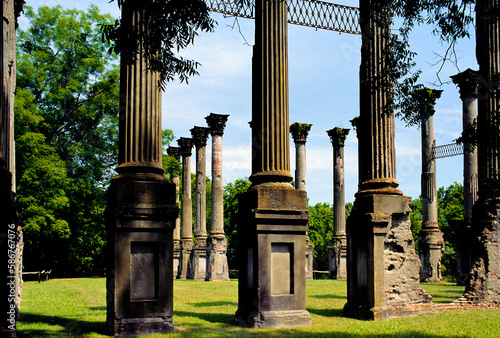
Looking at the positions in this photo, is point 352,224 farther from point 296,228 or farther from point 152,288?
point 152,288

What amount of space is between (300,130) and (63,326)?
94.5 ft

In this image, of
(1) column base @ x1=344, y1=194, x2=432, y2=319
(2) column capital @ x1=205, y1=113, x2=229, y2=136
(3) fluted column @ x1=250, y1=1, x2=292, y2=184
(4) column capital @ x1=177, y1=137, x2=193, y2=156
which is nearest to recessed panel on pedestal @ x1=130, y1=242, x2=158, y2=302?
(3) fluted column @ x1=250, y1=1, x2=292, y2=184

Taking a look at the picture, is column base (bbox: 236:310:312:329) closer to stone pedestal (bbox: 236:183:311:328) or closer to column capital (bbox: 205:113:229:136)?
stone pedestal (bbox: 236:183:311:328)

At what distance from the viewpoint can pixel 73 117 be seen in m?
35.7

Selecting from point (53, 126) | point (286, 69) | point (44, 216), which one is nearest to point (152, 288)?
point (286, 69)

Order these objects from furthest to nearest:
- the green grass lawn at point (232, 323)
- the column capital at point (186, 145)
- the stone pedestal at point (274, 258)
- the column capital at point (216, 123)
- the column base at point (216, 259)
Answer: the column capital at point (186, 145) < the column capital at point (216, 123) < the column base at point (216, 259) < the stone pedestal at point (274, 258) < the green grass lawn at point (232, 323)

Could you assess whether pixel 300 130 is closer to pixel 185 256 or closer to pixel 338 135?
pixel 338 135

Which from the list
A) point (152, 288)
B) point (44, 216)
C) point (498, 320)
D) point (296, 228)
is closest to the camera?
point (152, 288)

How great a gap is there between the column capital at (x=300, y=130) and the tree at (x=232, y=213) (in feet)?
39.6

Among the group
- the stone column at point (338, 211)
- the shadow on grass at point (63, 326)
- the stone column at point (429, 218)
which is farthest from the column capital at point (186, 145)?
the shadow on grass at point (63, 326)

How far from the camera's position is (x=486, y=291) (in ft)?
47.8

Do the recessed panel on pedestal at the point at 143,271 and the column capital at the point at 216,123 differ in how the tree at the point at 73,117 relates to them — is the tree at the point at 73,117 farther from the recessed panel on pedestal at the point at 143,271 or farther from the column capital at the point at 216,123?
the recessed panel on pedestal at the point at 143,271

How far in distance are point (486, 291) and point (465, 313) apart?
1.49 meters

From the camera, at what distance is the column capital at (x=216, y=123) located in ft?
112
